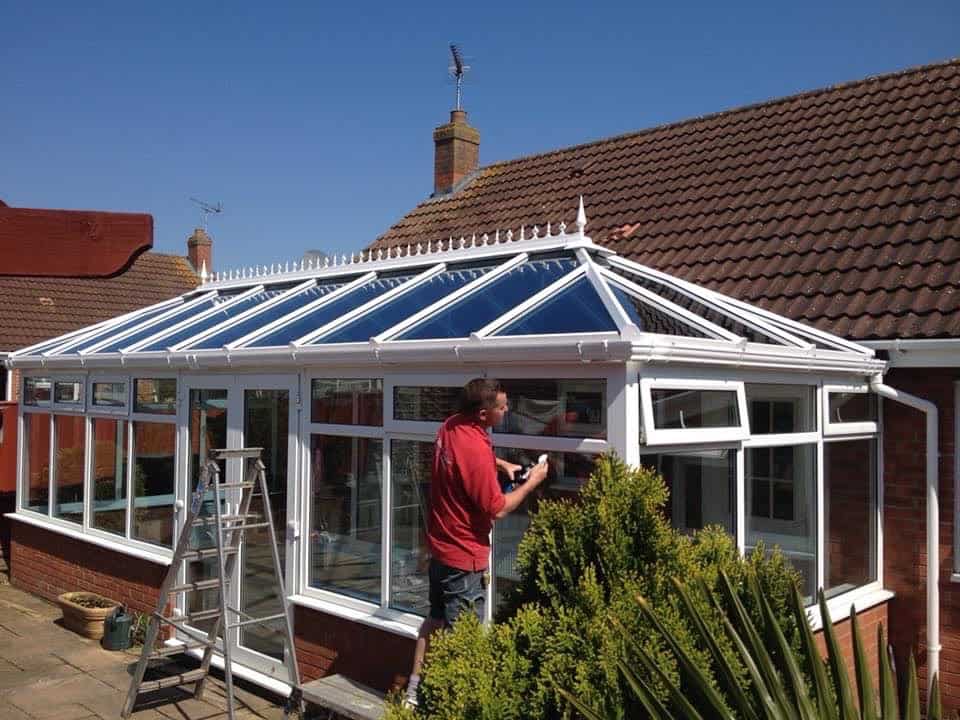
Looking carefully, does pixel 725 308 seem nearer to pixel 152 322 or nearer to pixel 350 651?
pixel 350 651

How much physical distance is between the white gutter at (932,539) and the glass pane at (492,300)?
2.88 m

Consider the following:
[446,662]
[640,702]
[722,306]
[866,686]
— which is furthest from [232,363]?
[866,686]

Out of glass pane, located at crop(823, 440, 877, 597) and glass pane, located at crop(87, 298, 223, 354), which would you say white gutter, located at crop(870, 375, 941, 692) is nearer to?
glass pane, located at crop(823, 440, 877, 597)

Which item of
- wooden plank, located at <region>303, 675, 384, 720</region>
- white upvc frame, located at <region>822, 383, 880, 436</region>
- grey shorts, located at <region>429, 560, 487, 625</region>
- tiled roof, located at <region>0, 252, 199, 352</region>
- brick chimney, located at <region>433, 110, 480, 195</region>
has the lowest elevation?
wooden plank, located at <region>303, 675, 384, 720</region>

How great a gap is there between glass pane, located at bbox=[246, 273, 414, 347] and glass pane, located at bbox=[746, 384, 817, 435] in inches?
131

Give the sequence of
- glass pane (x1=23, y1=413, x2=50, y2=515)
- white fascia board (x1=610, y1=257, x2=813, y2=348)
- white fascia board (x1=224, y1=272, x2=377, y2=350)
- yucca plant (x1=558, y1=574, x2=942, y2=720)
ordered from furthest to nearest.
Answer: glass pane (x1=23, y1=413, x2=50, y2=515)
white fascia board (x1=224, y1=272, x2=377, y2=350)
white fascia board (x1=610, y1=257, x2=813, y2=348)
yucca plant (x1=558, y1=574, x2=942, y2=720)

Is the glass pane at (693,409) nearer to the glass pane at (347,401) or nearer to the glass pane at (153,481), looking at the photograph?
the glass pane at (347,401)

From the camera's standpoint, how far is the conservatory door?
7.32 m

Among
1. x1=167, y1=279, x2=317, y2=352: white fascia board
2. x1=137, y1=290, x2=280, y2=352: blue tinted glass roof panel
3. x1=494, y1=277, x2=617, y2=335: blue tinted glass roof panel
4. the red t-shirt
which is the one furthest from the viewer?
x1=137, y1=290, x2=280, y2=352: blue tinted glass roof panel

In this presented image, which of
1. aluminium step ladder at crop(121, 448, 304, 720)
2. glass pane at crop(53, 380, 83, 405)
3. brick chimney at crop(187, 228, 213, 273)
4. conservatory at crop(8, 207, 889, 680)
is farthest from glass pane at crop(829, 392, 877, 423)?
brick chimney at crop(187, 228, 213, 273)

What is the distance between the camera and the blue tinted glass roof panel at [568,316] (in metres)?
5.20

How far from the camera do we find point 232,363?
7586 millimetres

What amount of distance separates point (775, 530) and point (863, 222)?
333 cm

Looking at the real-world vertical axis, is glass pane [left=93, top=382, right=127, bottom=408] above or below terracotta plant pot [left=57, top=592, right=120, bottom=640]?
above
